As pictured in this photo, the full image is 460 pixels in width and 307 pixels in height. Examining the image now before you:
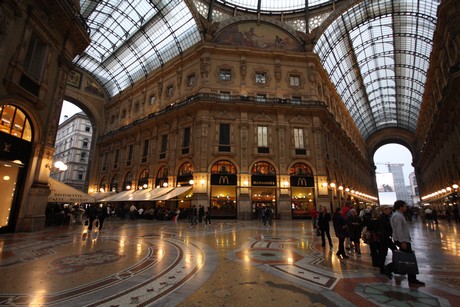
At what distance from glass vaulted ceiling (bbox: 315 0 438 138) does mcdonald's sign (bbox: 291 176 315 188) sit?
57.5 feet

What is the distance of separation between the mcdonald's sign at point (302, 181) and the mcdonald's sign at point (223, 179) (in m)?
6.17

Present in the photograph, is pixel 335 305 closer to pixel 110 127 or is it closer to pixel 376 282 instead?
pixel 376 282

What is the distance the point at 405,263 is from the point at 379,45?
44.2 m

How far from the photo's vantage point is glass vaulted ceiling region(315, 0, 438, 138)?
3150 cm

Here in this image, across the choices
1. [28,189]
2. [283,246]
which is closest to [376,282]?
[283,246]

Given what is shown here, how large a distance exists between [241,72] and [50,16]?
1858 cm

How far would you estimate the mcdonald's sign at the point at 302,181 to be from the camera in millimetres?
24938

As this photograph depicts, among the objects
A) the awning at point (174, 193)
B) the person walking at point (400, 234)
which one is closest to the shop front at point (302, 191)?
the awning at point (174, 193)

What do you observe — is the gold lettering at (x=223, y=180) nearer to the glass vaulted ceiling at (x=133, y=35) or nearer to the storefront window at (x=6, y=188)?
the storefront window at (x=6, y=188)

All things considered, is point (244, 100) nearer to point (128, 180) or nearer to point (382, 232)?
point (128, 180)

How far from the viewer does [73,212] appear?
2158 cm

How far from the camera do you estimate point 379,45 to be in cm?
3859

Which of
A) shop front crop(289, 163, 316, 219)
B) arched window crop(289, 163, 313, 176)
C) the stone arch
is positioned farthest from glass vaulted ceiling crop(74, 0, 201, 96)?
the stone arch

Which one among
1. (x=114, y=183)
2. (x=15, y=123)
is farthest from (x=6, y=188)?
(x=114, y=183)
